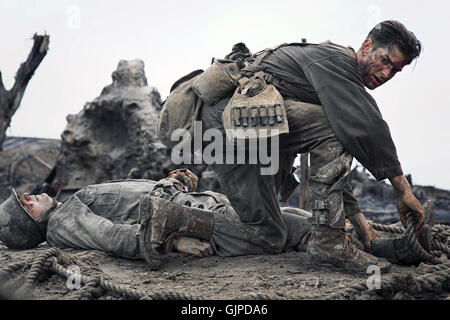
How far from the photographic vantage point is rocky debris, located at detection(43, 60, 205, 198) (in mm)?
8586

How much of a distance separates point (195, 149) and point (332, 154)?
3.26 feet

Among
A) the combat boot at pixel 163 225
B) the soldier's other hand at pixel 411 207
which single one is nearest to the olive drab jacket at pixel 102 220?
the combat boot at pixel 163 225

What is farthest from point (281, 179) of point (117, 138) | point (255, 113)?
point (117, 138)

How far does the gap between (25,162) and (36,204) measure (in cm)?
1003

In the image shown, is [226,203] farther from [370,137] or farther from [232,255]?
[370,137]

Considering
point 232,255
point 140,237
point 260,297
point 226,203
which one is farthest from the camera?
point 226,203

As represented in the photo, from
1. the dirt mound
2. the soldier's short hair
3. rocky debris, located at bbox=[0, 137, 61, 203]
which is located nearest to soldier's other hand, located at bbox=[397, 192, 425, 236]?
the dirt mound

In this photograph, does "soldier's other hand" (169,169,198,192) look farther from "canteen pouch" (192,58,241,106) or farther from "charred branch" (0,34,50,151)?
"charred branch" (0,34,50,151)

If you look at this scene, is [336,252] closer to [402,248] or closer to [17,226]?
[402,248]

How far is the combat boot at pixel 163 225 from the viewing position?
3.67 metres

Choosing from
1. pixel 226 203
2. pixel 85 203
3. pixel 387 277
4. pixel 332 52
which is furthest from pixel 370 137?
pixel 85 203

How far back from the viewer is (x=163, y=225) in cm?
373

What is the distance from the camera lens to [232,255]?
3.91 metres

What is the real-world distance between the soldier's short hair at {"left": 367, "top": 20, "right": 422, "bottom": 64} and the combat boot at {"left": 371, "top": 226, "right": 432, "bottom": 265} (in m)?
1.13
